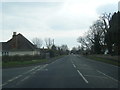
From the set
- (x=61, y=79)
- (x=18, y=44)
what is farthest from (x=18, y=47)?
(x=61, y=79)

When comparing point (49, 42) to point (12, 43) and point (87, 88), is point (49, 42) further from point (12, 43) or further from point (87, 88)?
point (87, 88)

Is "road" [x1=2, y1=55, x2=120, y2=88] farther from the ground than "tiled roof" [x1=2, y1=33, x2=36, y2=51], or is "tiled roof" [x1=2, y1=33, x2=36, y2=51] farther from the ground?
"tiled roof" [x1=2, y1=33, x2=36, y2=51]

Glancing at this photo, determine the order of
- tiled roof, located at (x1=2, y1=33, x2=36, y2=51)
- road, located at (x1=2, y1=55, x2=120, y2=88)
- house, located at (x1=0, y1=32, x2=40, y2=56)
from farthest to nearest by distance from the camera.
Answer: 1. tiled roof, located at (x1=2, y1=33, x2=36, y2=51)
2. house, located at (x1=0, y1=32, x2=40, y2=56)
3. road, located at (x1=2, y1=55, x2=120, y2=88)

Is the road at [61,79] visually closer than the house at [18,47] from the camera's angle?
Yes

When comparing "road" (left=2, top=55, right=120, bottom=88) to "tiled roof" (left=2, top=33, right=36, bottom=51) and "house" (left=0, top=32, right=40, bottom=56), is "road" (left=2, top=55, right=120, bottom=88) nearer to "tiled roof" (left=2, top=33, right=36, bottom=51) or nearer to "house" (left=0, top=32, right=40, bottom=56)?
"house" (left=0, top=32, right=40, bottom=56)

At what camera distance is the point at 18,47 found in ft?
289

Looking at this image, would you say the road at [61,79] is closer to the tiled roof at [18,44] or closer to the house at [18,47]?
the house at [18,47]

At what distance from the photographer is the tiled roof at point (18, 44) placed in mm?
87938

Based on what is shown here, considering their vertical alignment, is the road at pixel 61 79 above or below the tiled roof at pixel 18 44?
below

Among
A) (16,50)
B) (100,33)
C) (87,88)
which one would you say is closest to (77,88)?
(87,88)

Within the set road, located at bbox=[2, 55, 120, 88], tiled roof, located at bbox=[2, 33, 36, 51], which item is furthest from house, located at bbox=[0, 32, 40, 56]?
road, located at bbox=[2, 55, 120, 88]

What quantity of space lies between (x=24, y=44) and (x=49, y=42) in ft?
211

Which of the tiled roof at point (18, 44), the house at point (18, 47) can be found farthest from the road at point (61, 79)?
the tiled roof at point (18, 44)

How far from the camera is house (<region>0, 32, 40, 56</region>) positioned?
286ft
